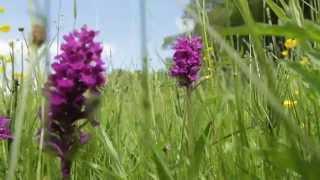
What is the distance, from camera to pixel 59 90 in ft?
2.49

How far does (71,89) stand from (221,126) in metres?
0.73

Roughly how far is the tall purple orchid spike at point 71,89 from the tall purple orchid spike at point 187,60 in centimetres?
100

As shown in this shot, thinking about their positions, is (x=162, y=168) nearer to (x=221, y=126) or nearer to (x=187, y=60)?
(x=221, y=126)

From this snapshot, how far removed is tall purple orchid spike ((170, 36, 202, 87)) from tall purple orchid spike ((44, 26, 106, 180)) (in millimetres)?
997

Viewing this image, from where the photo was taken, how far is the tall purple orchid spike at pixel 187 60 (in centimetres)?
178

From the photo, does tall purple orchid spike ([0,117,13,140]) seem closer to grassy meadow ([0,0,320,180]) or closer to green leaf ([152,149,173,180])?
grassy meadow ([0,0,320,180])

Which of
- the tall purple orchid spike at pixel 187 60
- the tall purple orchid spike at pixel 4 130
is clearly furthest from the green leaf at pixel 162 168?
the tall purple orchid spike at pixel 187 60

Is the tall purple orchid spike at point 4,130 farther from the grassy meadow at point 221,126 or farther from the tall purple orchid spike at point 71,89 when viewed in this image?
the tall purple orchid spike at point 71,89

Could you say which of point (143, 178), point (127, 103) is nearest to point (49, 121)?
point (143, 178)

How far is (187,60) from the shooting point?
6.03ft

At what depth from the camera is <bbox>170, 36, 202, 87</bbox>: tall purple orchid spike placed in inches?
70.2

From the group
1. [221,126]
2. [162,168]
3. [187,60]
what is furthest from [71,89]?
[187,60]

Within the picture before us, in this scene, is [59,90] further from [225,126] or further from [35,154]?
[225,126]

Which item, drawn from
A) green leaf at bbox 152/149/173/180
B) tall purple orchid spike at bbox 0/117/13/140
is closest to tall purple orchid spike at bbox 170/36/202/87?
tall purple orchid spike at bbox 0/117/13/140
